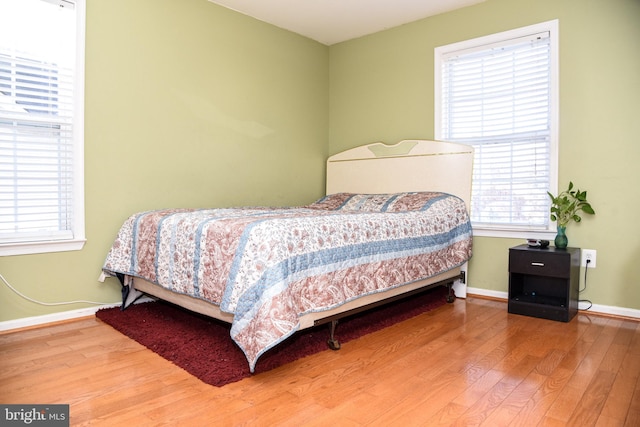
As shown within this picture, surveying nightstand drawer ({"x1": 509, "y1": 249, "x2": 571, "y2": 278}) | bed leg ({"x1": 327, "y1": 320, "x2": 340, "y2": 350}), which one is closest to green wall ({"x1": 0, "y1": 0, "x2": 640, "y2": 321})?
nightstand drawer ({"x1": 509, "y1": 249, "x2": 571, "y2": 278})

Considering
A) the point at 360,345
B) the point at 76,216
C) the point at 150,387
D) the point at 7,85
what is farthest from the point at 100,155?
the point at 360,345

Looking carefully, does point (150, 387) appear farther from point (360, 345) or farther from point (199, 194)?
point (199, 194)

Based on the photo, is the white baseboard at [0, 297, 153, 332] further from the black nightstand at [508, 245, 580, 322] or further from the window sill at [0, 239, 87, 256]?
the black nightstand at [508, 245, 580, 322]

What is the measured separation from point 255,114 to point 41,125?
67.7 inches

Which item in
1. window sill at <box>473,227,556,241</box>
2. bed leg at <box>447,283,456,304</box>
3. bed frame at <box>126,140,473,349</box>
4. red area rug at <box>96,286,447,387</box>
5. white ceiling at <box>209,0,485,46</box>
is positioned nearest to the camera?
red area rug at <box>96,286,447,387</box>

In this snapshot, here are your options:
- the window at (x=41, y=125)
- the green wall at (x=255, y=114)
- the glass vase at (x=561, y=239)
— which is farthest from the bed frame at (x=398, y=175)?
the glass vase at (x=561, y=239)

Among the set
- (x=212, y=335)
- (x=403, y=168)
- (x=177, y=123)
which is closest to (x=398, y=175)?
(x=403, y=168)

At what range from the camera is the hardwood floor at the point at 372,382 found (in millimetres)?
1668

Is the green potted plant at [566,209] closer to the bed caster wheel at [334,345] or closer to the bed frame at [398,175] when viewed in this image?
the bed frame at [398,175]

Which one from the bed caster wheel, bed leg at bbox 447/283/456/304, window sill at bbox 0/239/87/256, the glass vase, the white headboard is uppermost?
the white headboard

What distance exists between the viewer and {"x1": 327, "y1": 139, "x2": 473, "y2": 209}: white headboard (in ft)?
12.0

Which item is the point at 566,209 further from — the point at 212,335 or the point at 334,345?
the point at 212,335

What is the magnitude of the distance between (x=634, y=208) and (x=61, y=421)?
3437 millimetres

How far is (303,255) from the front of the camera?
2137 mm
